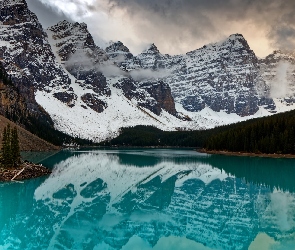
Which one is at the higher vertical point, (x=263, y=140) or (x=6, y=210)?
(x=263, y=140)

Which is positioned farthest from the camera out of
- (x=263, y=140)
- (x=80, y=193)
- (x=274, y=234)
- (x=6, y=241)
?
(x=263, y=140)

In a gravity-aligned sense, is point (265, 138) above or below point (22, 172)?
above

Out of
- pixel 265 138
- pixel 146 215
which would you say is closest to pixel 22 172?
pixel 146 215

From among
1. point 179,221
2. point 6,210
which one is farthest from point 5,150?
point 179,221

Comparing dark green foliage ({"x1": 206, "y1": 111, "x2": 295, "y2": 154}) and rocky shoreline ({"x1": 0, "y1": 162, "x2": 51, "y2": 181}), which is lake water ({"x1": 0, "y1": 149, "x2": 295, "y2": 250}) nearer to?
rocky shoreline ({"x1": 0, "y1": 162, "x2": 51, "y2": 181})

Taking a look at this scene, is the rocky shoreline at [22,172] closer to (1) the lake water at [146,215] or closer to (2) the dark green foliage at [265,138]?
(1) the lake water at [146,215]

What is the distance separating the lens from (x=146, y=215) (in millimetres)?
29656

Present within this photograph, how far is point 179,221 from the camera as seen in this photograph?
27375 mm

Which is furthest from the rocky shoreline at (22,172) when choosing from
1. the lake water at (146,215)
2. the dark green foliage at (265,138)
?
the dark green foliage at (265,138)

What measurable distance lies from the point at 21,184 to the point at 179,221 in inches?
1014

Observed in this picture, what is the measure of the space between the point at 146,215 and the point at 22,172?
27.5 m

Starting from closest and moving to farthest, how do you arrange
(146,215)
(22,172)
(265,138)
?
(146,215)
(22,172)
(265,138)

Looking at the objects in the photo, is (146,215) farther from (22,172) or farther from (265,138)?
(265,138)

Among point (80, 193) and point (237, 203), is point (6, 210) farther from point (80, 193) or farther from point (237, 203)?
point (237, 203)
